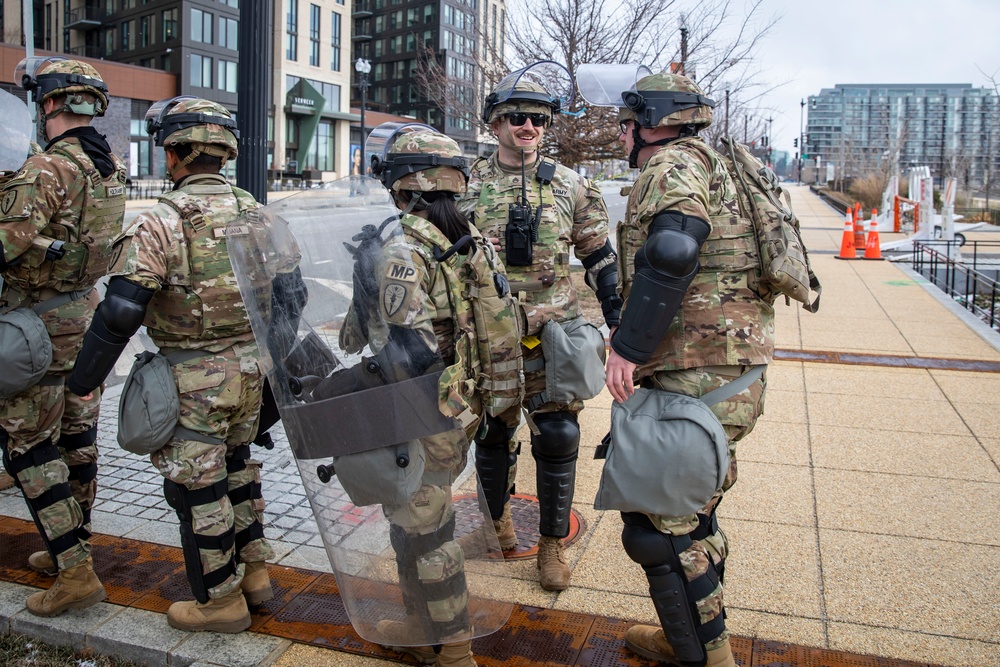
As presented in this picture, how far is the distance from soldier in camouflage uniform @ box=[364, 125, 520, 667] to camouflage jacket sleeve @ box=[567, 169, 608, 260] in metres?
1.30

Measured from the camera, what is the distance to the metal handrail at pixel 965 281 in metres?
11.1

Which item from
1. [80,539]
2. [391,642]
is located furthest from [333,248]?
[80,539]

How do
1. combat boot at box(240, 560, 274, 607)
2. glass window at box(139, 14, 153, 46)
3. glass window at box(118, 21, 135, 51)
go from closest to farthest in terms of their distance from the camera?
combat boot at box(240, 560, 274, 607)
glass window at box(139, 14, 153, 46)
glass window at box(118, 21, 135, 51)

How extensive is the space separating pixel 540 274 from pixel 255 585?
189 centimetres

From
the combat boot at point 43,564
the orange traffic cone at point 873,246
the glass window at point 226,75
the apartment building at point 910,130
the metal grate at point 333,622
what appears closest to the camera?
the metal grate at point 333,622

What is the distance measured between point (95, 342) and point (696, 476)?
220 centimetres

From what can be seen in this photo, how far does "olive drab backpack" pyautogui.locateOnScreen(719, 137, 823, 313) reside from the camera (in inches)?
119

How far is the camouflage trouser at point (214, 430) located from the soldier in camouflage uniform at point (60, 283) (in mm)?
698

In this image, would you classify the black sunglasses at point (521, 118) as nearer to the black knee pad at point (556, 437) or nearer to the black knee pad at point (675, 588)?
the black knee pad at point (556, 437)

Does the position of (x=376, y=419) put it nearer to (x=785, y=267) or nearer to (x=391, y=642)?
(x=391, y=642)

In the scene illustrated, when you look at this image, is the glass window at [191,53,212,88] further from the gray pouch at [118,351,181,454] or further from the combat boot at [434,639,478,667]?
the combat boot at [434,639,478,667]

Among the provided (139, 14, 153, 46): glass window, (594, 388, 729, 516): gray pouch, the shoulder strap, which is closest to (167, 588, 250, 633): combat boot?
(594, 388, 729, 516): gray pouch

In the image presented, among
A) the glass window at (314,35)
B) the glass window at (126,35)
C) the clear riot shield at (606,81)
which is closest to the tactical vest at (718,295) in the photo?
the clear riot shield at (606,81)

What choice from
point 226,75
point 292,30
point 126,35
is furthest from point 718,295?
point 292,30
